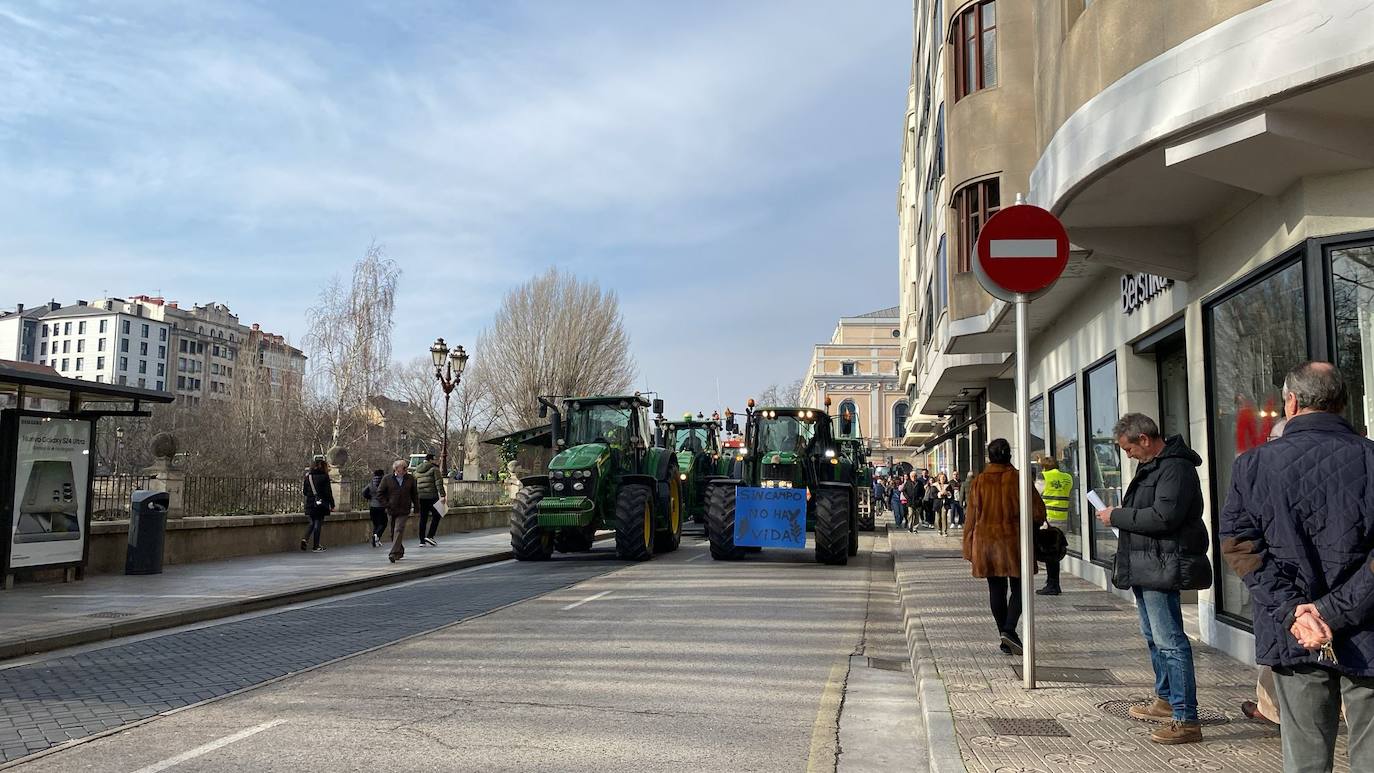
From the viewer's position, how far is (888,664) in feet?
28.2

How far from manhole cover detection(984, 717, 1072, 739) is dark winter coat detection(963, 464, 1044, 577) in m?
2.01

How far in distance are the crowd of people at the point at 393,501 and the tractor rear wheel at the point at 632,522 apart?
368cm

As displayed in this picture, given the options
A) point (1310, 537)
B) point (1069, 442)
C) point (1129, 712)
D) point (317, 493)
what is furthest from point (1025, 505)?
point (317, 493)

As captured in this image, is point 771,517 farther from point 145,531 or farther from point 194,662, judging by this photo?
point 194,662

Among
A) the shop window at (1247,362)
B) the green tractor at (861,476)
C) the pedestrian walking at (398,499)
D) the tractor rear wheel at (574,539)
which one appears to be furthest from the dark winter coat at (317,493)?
the shop window at (1247,362)

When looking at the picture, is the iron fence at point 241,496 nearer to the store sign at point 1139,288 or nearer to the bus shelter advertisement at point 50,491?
the bus shelter advertisement at point 50,491

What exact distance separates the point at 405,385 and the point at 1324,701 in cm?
6442

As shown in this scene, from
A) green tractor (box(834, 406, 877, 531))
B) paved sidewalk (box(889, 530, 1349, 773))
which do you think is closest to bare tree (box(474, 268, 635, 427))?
green tractor (box(834, 406, 877, 531))

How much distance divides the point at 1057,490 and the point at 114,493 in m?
13.5

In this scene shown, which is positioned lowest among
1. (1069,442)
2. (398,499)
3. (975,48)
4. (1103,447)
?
(398,499)

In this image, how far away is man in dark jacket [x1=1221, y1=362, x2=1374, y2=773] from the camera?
3.38 m

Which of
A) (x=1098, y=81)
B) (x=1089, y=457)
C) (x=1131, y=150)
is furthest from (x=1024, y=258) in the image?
→ (x=1089, y=457)

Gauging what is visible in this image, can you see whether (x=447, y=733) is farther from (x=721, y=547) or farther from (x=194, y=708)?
(x=721, y=547)

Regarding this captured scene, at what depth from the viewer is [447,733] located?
229 inches
